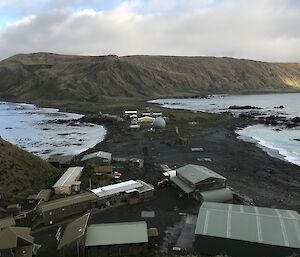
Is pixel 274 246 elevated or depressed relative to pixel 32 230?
elevated

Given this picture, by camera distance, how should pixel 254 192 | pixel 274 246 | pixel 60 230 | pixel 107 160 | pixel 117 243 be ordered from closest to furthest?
pixel 274 246
pixel 117 243
pixel 60 230
pixel 254 192
pixel 107 160

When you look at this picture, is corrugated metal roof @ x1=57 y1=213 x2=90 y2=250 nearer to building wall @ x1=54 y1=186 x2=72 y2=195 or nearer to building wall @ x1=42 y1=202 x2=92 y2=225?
building wall @ x1=42 y1=202 x2=92 y2=225

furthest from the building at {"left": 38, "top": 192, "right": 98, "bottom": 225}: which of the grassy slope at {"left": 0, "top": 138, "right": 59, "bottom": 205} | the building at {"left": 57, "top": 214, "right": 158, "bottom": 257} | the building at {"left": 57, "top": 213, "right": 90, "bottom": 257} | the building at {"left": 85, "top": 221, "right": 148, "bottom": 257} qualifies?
the building at {"left": 85, "top": 221, "right": 148, "bottom": 257}

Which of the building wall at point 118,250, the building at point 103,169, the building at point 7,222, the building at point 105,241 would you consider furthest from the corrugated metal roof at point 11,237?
the building at point 103,169

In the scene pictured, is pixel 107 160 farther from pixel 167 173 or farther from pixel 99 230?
pixel 99 230

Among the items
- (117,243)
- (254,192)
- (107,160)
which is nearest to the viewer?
(117,243)

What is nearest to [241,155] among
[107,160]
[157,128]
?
[107,160]

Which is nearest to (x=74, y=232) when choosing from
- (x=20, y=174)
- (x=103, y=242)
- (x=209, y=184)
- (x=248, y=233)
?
(x=103, y=242)
